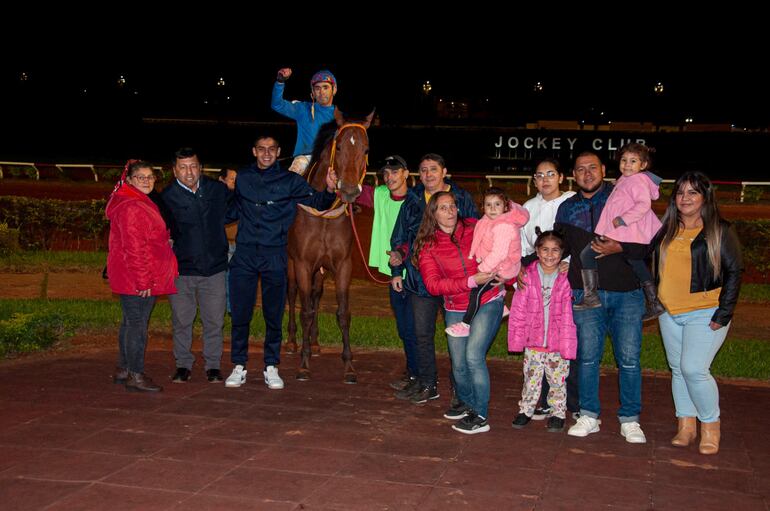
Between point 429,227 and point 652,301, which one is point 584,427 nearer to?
point 652,301

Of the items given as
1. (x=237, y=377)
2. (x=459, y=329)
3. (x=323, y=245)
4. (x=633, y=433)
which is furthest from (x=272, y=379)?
(x=633, y=433)

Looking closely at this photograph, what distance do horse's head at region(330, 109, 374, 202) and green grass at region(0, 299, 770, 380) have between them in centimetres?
237

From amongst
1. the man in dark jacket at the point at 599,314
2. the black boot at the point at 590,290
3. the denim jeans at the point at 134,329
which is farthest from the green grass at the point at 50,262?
the black boot at the point at 590,290

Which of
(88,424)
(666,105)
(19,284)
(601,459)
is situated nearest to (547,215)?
(601,459)

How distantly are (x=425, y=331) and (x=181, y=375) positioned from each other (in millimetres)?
2272

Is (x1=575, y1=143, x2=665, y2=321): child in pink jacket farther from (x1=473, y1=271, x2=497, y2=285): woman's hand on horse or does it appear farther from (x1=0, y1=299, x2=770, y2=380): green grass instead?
(x1=0, y1=299, x2=770, y2=380): green grass

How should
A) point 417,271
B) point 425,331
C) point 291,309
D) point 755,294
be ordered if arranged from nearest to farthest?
point 417,271
point 425,331
point 291,309
point 755,294

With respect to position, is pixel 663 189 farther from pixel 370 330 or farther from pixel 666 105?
pixel 370 330

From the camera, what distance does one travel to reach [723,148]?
2944cm

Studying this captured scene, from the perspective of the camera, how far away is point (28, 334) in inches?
332

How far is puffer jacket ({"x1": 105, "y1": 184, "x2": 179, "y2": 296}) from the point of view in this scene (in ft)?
21.9

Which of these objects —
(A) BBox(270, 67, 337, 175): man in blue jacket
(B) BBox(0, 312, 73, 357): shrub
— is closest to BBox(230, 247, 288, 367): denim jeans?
(A) BBox(270, 67, 337, 175): man in blue jacket

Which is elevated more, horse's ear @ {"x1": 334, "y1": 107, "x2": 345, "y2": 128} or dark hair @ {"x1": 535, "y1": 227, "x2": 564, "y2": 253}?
horse's ear @ {"x1": 334, "y1": 107, "x2": 345, "y2": 128}

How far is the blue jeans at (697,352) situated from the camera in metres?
5.47
